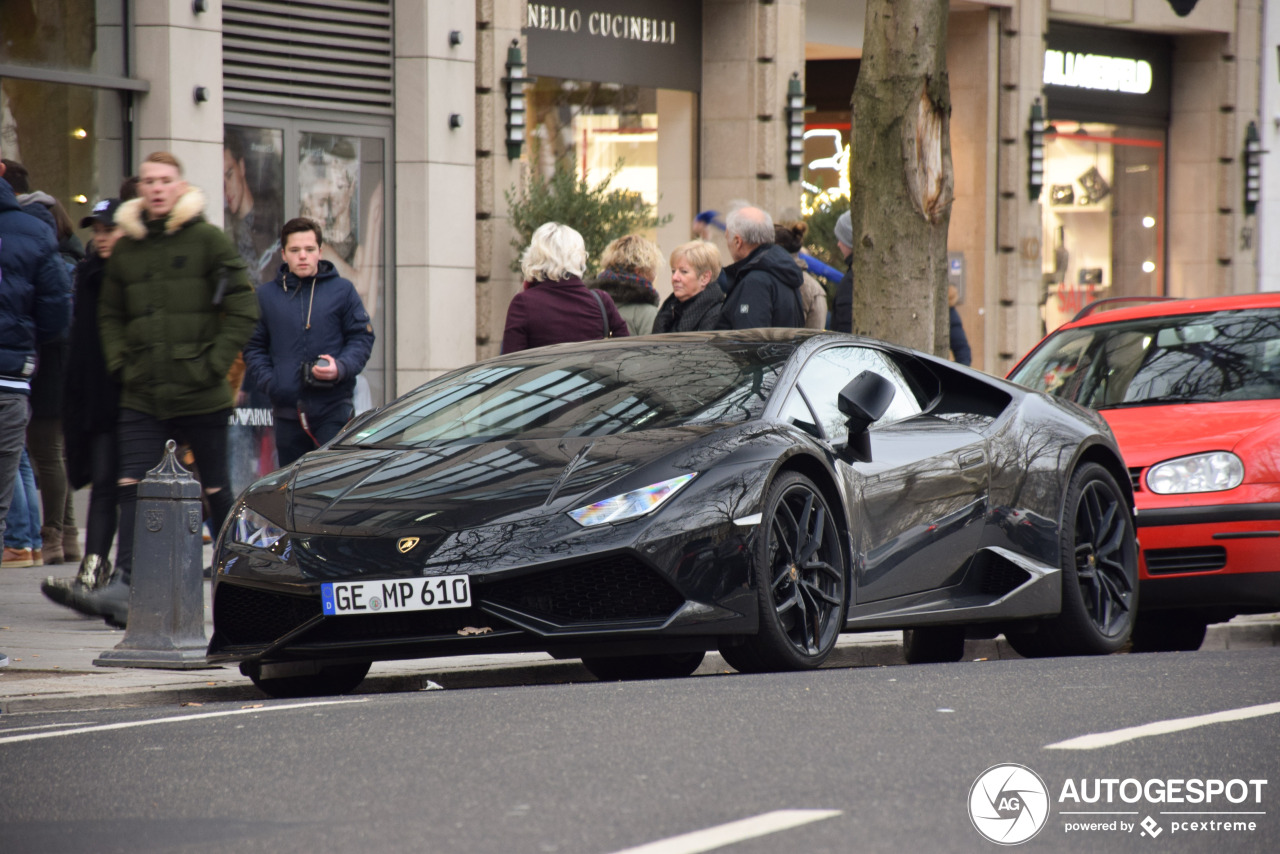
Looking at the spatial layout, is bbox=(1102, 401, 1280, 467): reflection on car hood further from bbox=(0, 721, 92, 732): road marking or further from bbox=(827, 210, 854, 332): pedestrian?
bbox=(0, 721, 92, 732): road marking

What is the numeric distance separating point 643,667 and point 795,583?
1094mm

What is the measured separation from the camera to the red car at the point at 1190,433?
8719mm

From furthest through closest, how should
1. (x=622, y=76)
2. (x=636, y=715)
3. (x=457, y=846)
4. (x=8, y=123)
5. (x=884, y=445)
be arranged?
(x=622, y=76), (x=8, y=123), (x=884, y=445), (x=636, y=715), (x=457, y=846)

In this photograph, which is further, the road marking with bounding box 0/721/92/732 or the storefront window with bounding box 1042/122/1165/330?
the storefront window with bounding box 1042/122/1165/330

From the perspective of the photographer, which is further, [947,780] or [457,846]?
[947,780]

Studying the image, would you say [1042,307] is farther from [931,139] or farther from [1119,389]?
[1119,389]

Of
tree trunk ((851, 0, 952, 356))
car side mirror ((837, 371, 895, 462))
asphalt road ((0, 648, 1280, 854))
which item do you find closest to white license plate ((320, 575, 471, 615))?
asphalt road ((0, 648, 1280, 854))

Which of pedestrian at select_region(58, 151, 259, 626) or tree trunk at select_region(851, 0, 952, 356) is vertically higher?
tree trunk at select_region(851, 0, 952, 356)

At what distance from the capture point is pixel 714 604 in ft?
21.4

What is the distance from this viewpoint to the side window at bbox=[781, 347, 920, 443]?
7367mm

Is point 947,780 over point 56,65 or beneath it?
beneath

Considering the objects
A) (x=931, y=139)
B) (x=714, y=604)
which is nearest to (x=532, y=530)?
(x=714, y=604)

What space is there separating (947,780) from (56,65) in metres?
11.5

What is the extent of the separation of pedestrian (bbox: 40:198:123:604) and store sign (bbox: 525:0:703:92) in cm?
923
